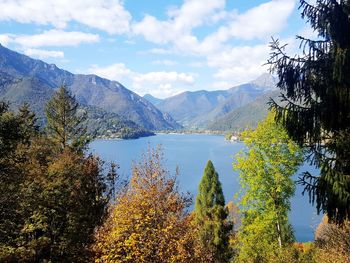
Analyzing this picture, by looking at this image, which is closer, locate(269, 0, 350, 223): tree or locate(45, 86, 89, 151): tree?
locate(269, 0, 350, 223): tree

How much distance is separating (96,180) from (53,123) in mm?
18606

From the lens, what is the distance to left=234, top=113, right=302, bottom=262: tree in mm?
23625

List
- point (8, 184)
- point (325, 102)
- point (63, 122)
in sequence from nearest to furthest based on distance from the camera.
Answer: point (325, 102)
point (8, 184)
point (63, 122)

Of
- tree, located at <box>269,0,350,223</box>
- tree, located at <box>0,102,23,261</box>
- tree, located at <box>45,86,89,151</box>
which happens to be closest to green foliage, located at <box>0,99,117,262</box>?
tree, located at <box>0,102,23,261</box>

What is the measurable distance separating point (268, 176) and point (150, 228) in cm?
1274

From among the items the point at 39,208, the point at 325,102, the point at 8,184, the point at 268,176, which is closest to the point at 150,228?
the point at 325,102

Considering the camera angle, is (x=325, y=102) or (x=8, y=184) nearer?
(x=325, y=102)

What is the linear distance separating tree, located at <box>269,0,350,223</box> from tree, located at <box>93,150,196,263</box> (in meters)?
5.04

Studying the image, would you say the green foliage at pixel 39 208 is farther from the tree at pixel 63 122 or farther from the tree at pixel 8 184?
the tree at pixel 63 122

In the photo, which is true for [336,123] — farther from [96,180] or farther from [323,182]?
[96,180]

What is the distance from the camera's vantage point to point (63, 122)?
46156 millimetres

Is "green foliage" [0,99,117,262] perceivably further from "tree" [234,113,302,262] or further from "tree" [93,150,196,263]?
"tree" [234,113,302,262]

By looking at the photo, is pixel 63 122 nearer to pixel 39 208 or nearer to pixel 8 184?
pixel 39 208

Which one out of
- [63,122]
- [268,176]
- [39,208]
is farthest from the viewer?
[63,122]
